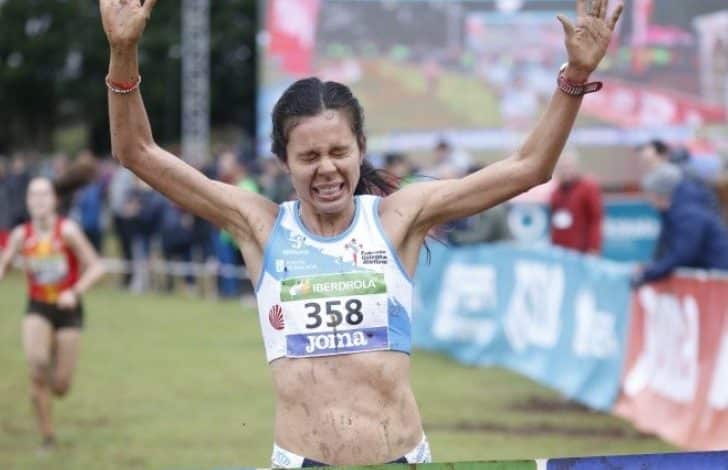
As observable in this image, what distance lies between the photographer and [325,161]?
4.66m

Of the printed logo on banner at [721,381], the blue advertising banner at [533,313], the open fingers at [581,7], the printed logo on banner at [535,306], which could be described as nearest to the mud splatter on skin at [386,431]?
the open fingers at [581,7]

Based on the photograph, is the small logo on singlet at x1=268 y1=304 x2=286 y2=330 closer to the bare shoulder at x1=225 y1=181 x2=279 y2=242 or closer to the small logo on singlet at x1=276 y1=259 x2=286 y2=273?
the small logo on singlet at x1=276 y1=259 x2=286 y2=273

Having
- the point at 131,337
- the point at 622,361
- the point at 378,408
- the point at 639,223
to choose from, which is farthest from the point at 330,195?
the point at 639,223

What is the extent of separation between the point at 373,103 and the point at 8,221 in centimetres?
752

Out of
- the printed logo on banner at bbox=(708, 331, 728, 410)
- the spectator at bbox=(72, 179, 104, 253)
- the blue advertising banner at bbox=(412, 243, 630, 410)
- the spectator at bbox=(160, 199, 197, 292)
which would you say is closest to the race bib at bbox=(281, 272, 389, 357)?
the printed logo on banner at bbox=(708, 331, 728, 410)

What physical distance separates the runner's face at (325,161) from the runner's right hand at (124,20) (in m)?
0.60

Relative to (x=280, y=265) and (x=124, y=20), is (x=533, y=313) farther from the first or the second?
(x=124, y=20)

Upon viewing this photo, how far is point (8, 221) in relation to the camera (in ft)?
93.5

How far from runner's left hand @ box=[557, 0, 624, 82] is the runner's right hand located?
1.24 metres

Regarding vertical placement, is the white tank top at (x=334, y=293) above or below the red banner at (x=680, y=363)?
above

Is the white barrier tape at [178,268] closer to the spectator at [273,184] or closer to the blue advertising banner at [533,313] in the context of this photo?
the spectator at [273,184]

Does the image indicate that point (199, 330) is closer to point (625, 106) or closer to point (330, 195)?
point (625, 106)


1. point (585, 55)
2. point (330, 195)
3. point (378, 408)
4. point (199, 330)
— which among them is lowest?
point (199, 330)

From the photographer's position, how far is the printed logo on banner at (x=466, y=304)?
16.1 meters
